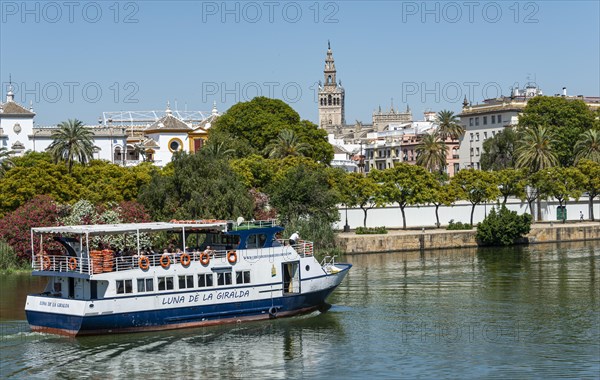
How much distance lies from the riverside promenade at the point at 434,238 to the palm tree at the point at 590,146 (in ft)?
50.2

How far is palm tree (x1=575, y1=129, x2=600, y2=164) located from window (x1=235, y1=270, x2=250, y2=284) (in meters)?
71.5

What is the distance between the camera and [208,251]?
4847 cm

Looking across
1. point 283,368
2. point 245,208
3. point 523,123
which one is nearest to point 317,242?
point 245,208

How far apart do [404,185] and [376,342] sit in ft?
174

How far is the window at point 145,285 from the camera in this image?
152 ft

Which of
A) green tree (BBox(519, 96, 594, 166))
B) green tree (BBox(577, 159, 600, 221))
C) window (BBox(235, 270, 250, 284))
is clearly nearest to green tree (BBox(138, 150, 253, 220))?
window (BBox(235, 270, 250, 284))

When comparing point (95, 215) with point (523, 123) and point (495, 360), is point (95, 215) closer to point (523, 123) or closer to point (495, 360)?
point (495, 360)

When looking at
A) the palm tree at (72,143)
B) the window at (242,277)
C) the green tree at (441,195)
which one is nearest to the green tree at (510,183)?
the green tree at (441,195)

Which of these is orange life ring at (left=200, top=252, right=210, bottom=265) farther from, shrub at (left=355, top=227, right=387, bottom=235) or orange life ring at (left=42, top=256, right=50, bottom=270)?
shrub at (left=355, top=227, right=387, bottom=235)

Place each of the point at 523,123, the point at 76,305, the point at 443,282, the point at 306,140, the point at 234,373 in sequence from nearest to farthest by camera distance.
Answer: the point at 234,373 < the point at 76,305 < the point at 443,282 < the point at 306,140 < the point at 523,123

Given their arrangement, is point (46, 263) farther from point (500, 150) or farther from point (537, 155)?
point (500, 150)

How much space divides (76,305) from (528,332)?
19.0 m

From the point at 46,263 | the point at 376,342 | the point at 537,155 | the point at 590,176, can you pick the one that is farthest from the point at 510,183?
the point at 46,263

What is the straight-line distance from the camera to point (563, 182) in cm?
10312
